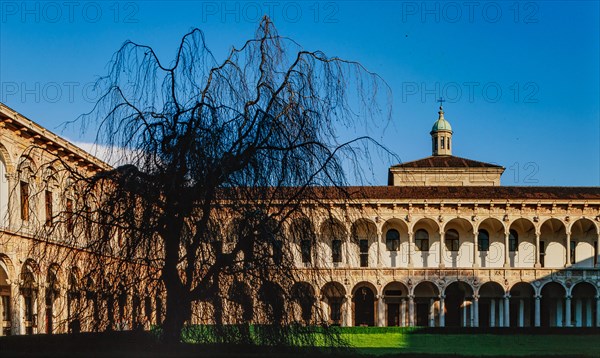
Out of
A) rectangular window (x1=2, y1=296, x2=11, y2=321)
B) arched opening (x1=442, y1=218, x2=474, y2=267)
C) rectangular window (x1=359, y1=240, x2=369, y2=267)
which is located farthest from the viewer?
arched opening (x1=442, y1=218, x2=474, y2=267)

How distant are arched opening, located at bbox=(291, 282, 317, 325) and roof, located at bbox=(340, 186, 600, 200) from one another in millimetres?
38314

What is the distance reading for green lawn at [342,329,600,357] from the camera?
27359mm

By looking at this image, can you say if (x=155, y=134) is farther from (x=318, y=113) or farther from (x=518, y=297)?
(x=518, y=297)

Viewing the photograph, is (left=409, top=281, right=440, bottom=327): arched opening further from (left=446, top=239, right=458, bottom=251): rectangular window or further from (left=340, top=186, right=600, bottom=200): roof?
(left=340, top=186, right=600, bottom=200): roof

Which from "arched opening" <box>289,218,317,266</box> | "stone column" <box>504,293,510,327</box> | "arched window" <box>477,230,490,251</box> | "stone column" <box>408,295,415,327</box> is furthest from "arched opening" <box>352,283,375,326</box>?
"arched opening" <box>289,218,317,266</box>

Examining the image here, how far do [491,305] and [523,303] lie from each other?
2379 millimetres

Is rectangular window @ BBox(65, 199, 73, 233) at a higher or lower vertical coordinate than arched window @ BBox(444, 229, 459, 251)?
higher

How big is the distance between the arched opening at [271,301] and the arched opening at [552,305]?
45.7 meters

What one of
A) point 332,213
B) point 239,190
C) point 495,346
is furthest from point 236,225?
point 495,346

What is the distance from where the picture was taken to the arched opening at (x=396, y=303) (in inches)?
2183

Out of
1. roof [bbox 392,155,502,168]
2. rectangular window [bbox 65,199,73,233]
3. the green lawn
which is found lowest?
the green lawn

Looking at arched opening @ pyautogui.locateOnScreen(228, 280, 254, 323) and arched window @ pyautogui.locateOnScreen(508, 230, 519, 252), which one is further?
arched window @ pyautogui.locateOnScreen(508, 230, 519, 252)

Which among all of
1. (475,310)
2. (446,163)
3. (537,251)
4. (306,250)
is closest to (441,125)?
(446,163)

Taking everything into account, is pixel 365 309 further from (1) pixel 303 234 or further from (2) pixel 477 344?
(1) pixel 303 234
